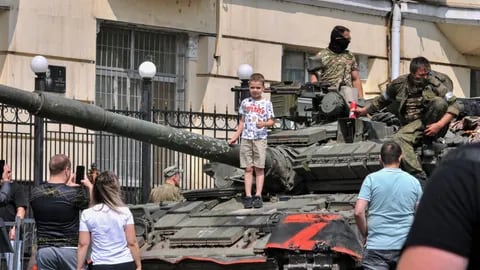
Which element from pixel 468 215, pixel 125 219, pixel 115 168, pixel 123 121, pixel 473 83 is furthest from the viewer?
pixel 473 83

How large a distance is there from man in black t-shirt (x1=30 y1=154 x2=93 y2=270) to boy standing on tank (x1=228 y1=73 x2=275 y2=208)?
1883mm

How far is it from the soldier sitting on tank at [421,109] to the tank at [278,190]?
206 millimetres

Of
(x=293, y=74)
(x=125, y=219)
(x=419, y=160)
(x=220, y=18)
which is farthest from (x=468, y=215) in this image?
(x=293, y=74)

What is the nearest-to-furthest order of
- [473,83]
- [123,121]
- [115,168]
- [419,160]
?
[123,121] → [419,160] → [115,168] → [473,83]

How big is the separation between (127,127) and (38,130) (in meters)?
6.40

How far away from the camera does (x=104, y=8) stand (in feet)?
55.2

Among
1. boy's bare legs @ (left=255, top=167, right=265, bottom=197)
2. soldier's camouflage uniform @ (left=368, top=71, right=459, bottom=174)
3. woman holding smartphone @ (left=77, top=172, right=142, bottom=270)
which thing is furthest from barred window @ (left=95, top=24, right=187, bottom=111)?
woman holding smartphone @ (left=77, top=172, right=142, bottom=270)

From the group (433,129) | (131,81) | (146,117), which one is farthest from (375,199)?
(131,81)

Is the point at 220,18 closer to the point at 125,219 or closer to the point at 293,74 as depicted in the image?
the point at 293,74

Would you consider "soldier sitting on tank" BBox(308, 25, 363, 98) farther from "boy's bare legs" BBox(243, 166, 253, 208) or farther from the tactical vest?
"boy's bare legs" BBox(243, 166, 253, 208)

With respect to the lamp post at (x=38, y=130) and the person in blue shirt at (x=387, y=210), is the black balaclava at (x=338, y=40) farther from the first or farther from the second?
the lamp post at (x=38, y=130)

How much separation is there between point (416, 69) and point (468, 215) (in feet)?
22.3

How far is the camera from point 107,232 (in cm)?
737

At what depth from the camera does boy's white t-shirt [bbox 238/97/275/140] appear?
965 centimetres
